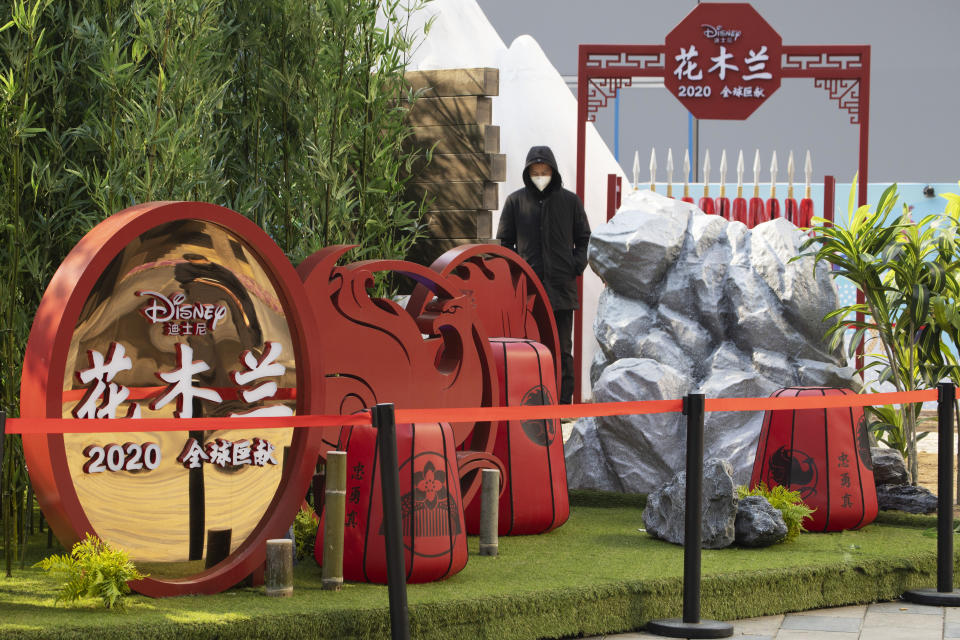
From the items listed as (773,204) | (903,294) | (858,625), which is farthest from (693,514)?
(773,204)

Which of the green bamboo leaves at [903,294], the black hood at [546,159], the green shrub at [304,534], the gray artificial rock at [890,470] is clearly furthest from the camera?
the black hood at [546,159]

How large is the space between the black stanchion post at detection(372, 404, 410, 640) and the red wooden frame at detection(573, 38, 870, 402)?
18.9 feet

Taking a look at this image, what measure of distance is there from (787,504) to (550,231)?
9.43 ft

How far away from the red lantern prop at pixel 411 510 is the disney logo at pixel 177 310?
2.19 ft

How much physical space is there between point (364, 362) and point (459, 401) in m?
0.55

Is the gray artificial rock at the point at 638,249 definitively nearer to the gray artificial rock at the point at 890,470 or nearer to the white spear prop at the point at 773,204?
the gray artificial rock at the point at 890,470

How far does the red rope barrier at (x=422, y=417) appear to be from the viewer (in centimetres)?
345

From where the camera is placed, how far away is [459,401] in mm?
5145

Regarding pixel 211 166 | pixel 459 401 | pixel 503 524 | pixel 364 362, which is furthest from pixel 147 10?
pixel 503 524

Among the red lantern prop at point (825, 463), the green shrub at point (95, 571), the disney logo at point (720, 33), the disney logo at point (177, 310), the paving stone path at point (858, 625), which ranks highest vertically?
the disney logo at point (720, 33)

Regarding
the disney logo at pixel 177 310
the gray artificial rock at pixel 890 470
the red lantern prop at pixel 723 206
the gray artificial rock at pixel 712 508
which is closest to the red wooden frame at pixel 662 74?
the red lantern prop at pixel 723 206

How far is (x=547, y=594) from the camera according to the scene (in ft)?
13.2

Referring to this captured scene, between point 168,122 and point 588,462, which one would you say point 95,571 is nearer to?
point 168,122

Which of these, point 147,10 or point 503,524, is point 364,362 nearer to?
point 503,524
